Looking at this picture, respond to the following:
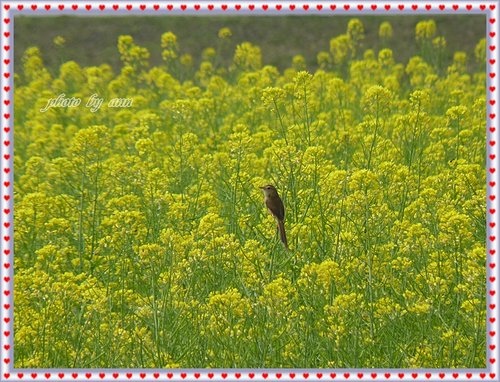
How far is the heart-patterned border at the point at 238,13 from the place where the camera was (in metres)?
4.80

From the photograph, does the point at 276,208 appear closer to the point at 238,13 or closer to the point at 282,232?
the point at 282,232

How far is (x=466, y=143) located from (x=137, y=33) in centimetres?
494

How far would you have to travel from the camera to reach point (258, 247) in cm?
561

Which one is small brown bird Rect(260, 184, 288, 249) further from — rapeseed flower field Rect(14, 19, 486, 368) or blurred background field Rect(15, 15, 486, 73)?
blurred background field Rect(15, 15, 486, 73)

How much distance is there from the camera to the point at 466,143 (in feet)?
23.0

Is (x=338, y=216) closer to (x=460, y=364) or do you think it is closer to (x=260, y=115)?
(x=460, y=364)

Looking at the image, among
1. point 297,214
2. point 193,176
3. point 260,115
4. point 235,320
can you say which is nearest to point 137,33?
point 260,115

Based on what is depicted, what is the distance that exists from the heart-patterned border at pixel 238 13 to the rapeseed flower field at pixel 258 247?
7cm

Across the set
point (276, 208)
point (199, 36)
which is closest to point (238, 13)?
point (276, 208)

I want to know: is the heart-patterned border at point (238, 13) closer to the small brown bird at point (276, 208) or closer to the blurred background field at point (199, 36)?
the small brown bird at point (276, 208)

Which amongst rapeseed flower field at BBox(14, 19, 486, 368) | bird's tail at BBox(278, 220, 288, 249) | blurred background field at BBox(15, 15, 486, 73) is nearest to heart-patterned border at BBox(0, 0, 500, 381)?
rapeseed flower field at BBox(14, 19, 486, 368)

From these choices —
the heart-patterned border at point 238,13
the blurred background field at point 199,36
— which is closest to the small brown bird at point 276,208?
the heart-patterned border at point 238,13

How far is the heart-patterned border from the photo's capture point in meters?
4.80
